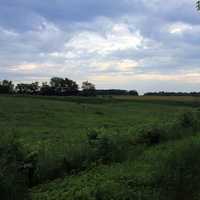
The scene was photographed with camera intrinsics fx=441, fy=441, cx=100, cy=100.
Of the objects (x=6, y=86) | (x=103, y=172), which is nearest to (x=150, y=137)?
(x=103, y=172)

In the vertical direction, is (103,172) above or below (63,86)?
below

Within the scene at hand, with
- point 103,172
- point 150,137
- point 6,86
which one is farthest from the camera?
point 6,86

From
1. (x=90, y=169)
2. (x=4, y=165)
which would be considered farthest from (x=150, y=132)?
(x=4, y=165)

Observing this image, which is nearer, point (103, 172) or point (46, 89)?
point (103, 172)

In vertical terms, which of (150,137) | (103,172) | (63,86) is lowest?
(103,172)

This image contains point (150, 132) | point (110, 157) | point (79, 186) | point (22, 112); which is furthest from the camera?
point (22, 112)

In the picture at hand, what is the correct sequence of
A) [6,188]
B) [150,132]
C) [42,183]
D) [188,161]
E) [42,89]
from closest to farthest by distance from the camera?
[6,188], [188,161], [42,183], [150,132], [42,89]

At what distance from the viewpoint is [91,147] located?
14.6m

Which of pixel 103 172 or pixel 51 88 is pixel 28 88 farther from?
pixel 103 172

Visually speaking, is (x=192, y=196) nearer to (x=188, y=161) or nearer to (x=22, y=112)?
(x=188, y=161)

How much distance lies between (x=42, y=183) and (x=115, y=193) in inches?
134

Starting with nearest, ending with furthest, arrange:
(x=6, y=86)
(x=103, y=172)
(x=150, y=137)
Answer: (x=103, y=172), (x=150, y=137), (x=6, y=86)

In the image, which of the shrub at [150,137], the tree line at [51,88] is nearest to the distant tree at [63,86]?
the tree line at [51,88]

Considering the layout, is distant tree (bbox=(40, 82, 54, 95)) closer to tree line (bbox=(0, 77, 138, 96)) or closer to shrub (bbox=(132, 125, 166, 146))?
tree line (bbox=(0, 77, 138, 96))
